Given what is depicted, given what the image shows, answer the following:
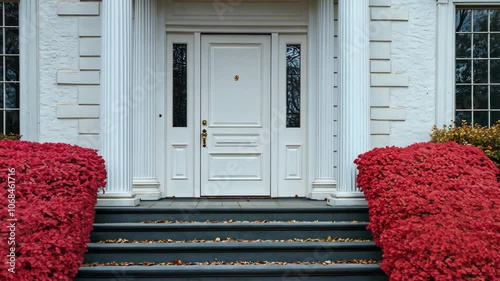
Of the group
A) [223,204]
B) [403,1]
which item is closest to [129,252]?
[223,204]

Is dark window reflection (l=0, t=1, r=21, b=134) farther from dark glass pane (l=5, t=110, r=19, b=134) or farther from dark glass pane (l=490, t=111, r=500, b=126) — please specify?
dark glass pane (l=490, t=111, r=500, b=126)

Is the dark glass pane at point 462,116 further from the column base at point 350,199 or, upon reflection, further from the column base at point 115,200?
the column base at point 115,200

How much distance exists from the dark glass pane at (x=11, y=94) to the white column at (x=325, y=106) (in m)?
4.17

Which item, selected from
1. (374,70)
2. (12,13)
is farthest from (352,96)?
(12,13)

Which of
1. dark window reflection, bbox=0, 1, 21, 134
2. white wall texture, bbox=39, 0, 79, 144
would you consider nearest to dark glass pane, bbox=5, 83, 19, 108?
dark window reflection, bbox=0, 1, 21, 134

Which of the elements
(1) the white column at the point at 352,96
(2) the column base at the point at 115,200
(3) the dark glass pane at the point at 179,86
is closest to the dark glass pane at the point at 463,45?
(1) the white column at the point at 352,96

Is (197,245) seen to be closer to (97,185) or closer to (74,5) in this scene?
(97,185)

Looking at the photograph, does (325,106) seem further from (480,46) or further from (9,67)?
(9,67)

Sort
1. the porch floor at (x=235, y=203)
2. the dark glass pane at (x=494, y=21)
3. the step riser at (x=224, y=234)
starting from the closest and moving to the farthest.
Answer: the step riser at (x=224, y=234), the porch floor at (x=235, y=203), the dark glass pane at (x=494, y=21)

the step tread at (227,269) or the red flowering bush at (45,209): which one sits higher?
the red flowering bush at (45,209)

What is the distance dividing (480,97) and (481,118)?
30 cm

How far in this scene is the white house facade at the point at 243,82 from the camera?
19.6 ft

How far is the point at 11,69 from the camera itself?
616cm

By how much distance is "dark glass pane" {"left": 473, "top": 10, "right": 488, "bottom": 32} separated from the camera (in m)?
6.38
